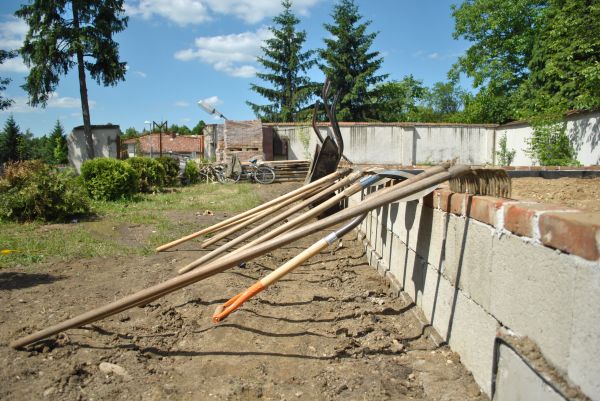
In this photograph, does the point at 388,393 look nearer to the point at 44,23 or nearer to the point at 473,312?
the point at 473,312

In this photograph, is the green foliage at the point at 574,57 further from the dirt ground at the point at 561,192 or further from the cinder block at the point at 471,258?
the cinder block at the point at 471,258

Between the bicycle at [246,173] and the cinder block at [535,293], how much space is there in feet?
42.0

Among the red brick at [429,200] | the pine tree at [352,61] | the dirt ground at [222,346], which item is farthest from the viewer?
the pine tree at [352,61]

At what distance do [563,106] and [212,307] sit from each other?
55.8 ft

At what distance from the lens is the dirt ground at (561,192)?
181 inches

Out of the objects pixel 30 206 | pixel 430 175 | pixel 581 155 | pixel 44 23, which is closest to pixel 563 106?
pixel 581 155

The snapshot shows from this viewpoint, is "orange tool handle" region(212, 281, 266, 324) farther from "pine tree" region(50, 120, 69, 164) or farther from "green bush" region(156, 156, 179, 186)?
"pine tree" region(50, 120, 69, 164)

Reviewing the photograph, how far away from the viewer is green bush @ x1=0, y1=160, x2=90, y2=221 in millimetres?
6742

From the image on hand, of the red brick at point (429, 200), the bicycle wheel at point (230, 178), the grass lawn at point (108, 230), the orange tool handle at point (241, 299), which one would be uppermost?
the red brick at point (429, 200)

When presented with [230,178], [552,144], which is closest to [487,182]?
[230,178]

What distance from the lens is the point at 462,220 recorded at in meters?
2.41

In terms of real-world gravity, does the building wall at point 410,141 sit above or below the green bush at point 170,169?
above

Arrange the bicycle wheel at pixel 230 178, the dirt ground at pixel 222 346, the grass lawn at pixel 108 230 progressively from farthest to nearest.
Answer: the bicycle wheel at pixel 230 178 < the grass lawn at pixel 108 230 < the dirt ground at pixel 222 346

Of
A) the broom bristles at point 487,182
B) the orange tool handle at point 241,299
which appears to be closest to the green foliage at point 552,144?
the broom bristles at point 487,182
